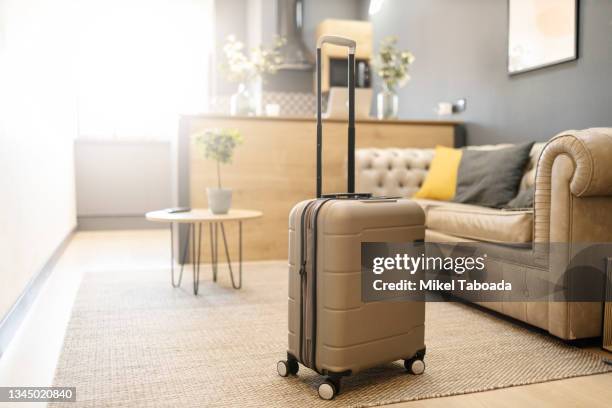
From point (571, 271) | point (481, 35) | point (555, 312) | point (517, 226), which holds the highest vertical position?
point (481, 35)

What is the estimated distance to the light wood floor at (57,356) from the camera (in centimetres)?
165

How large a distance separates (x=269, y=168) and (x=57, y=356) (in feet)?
7.67

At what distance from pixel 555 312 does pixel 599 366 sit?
253mm

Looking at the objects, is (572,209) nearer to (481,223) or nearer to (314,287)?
(481,223)

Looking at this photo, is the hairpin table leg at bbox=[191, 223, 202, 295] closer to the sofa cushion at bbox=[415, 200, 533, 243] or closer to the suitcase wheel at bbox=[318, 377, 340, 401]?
the sofa cushion at bbox=[415, 200, 533, 243]

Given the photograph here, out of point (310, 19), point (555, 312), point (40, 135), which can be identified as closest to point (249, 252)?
point (40, 135)

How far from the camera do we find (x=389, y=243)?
170 centimetres

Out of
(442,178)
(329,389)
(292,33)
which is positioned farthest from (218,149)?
(292,33)

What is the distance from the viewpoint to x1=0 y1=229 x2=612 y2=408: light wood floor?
1.65 meters

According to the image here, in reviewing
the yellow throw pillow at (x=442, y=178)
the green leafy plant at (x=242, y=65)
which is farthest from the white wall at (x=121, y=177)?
the yellow throw pillow at (x=442, y=178)

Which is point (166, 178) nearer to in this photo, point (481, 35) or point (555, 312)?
point (481, 35)

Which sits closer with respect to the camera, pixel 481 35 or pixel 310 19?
pixel 481 35

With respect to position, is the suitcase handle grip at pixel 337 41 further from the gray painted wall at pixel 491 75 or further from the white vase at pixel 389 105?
the white vase at pixel 389 105

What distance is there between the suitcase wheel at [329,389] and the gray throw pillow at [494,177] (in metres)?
1.84
